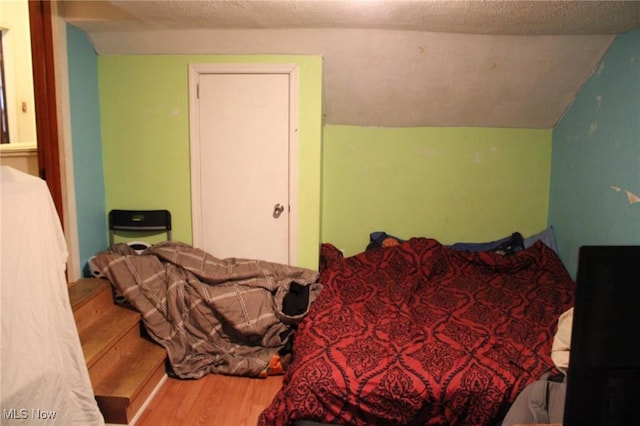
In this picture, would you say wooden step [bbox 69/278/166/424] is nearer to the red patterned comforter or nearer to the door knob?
the red patterned comforter

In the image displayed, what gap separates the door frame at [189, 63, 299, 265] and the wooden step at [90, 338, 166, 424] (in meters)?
0.84

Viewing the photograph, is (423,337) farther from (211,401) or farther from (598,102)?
(598,102)

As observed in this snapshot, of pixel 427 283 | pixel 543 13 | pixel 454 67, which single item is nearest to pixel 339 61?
pixel 454 67

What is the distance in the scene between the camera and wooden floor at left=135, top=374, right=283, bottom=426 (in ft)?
7.14

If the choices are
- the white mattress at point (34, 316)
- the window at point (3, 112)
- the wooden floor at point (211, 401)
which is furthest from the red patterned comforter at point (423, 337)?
the window at point (3, 112)

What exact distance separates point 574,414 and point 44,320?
1595 mm

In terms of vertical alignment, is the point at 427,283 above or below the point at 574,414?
below

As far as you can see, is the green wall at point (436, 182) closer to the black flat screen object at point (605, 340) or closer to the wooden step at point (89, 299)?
the wooden step at point (89, 299)

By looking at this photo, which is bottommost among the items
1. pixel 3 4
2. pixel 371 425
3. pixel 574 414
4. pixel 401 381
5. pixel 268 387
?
pixel 268 387

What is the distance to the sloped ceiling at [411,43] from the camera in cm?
231

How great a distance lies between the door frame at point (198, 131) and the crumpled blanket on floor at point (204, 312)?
37 cm

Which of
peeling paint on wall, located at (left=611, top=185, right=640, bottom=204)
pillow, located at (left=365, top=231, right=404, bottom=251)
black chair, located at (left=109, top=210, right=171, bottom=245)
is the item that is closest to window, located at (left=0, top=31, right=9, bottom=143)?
black chair, located at (left=109, top=210, right=171, bottom=245)

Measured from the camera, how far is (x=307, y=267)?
3.07 metres

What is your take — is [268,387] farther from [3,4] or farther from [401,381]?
[3,4]
